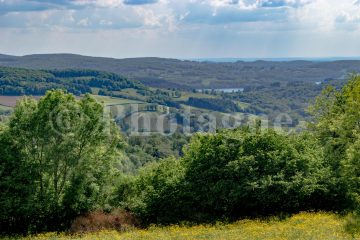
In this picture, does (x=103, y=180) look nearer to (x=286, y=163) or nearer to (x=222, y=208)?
(x=222, y=208)

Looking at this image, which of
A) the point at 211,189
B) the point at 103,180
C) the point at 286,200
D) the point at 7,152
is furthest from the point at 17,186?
the point at 286,200

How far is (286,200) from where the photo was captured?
36.6 m

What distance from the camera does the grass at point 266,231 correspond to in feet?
82.6

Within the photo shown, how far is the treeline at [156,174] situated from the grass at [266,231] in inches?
139

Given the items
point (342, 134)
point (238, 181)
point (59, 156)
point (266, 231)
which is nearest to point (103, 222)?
point (59, 156)

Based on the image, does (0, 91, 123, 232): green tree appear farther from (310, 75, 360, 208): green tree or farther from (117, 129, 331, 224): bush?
(310, 75, 360, 208): green tree

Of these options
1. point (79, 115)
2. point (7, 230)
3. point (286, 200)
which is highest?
point (79, 115)

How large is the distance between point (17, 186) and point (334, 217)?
83.7 feet

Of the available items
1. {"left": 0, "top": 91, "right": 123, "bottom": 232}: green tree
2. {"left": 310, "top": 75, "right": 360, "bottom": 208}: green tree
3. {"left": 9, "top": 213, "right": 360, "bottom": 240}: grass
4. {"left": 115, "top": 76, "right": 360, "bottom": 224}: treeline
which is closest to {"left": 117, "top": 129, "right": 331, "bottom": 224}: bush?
{"left": 115, "top": 76, "right": 360, "bottom": 224}: treeline

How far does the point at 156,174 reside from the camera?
41312mm

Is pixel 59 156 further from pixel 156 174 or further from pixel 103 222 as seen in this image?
pixel 156 174

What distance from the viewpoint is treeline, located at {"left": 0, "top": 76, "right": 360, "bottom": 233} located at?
3656 cm

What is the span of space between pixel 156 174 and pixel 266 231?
51.5 feet

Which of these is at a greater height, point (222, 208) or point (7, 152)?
point (7, 152)
